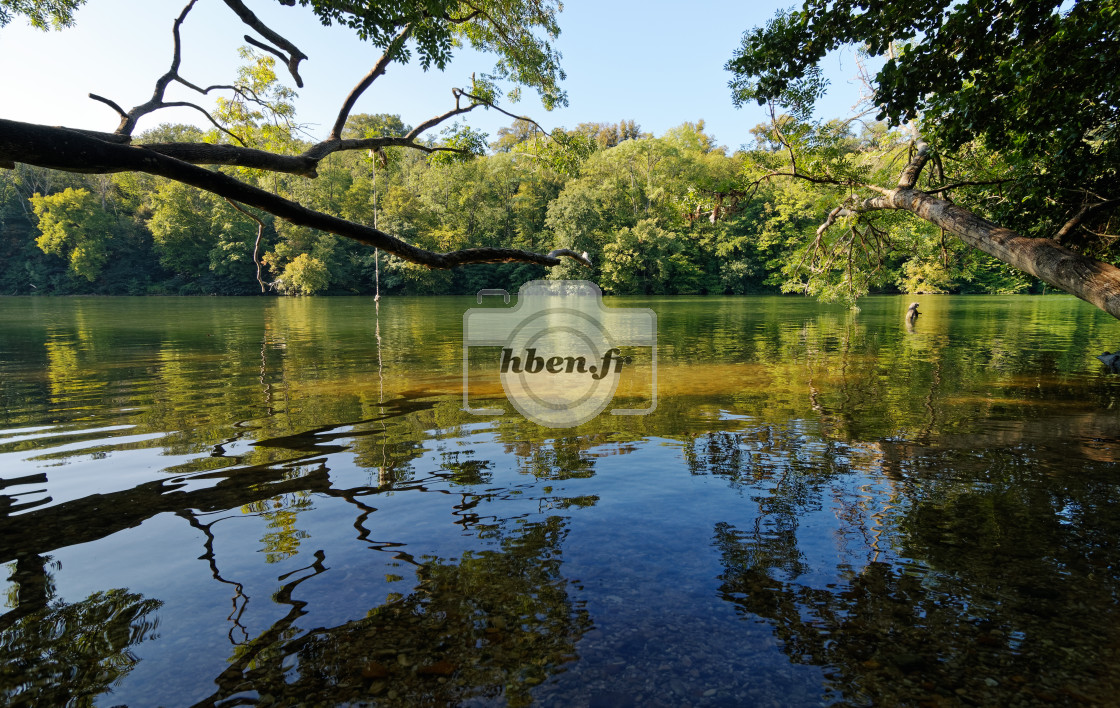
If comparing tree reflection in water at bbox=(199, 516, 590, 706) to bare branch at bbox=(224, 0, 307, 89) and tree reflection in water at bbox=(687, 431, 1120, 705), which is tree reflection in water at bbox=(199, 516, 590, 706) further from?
bare branch at bbox=(224, 0, 307, 89)

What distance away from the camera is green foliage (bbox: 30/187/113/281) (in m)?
64.2

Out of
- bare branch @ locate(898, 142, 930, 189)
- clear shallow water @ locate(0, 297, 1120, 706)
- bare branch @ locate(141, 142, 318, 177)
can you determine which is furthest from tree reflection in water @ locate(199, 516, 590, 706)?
bare branch @ locate(898, 142, 930, 189)

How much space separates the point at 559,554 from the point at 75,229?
284 ft

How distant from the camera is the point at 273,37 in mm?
8000

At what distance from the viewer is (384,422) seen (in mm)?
8820

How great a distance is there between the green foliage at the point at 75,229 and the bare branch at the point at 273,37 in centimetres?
7779

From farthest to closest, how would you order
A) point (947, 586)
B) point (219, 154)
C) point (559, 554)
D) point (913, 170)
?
point (913, 170) < point (219, 154) < point (559, 554) < point (947, 586)

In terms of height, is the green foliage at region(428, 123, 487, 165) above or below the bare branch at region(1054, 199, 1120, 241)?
above

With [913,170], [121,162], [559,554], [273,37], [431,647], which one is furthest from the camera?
[913,170]

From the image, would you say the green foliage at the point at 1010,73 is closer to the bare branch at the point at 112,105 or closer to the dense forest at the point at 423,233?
the bare branch at the point at 112,105

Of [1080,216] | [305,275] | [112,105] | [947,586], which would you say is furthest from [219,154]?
[305,275]

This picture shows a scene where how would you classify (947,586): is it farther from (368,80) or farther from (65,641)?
(368,80)

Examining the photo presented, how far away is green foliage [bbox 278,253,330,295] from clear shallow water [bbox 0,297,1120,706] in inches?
2198

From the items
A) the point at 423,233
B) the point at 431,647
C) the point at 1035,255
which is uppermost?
the point at 423,233
